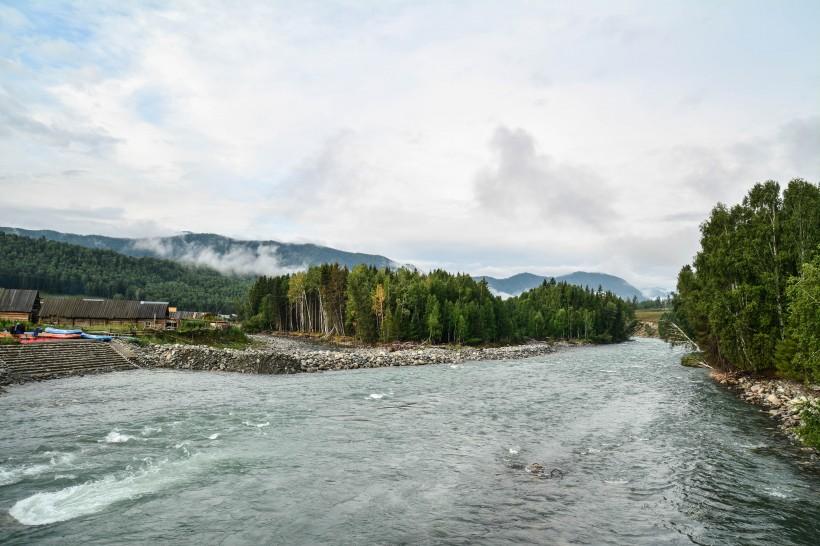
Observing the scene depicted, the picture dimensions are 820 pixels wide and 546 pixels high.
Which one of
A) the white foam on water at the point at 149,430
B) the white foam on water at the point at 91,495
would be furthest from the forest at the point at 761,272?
the white foam on water at the point at 149,430

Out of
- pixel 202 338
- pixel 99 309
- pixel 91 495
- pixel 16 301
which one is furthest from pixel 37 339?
pixel 91 495

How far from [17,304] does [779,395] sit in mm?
109289

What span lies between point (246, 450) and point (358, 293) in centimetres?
9122

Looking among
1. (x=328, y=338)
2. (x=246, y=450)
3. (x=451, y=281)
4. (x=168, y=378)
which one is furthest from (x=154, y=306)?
(x=246, y=450)

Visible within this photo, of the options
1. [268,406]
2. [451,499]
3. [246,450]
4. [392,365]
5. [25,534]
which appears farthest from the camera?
[392,365]

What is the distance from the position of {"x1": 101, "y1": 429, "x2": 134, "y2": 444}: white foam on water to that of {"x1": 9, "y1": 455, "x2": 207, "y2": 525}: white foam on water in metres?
5.48

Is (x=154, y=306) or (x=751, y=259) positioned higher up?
(x=751, y=259)

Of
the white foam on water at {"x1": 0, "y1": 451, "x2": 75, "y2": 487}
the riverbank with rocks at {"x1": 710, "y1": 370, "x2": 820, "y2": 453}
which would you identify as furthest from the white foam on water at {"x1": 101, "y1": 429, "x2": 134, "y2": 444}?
the riverbank with rocks at {"x1": 710, "y1": 370, "x2": 820, "y2": 453}

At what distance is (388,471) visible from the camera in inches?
835

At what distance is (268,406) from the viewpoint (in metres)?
36.2

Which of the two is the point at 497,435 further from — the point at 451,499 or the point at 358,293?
the point at 358,293

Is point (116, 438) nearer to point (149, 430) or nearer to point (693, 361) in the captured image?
point (149, 430)

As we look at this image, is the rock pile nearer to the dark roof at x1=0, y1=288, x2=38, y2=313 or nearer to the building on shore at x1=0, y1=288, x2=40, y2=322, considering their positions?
the building on shore at x1=0, y1=288, x2=40, y2=322

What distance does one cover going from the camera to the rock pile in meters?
32.1
